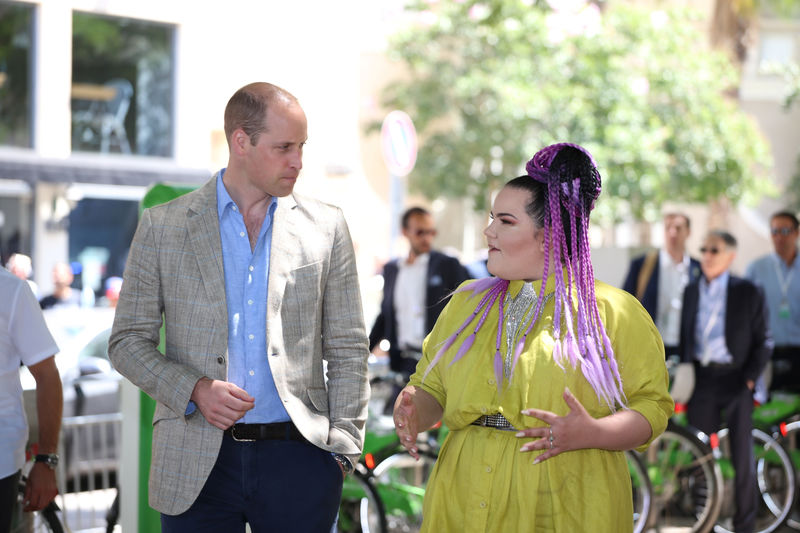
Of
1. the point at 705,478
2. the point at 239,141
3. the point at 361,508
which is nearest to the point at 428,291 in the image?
the point at 705,478

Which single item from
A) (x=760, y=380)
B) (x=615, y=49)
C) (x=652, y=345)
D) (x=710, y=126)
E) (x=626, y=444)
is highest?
(x=615, y=49)

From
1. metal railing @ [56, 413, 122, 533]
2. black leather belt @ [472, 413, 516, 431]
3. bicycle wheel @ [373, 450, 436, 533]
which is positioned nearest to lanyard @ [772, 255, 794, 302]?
bicycle wheel @ [373, 450, 436, 533]

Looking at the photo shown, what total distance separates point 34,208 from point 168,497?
1539 centimetres

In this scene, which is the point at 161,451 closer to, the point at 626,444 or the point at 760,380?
the point at 626,444

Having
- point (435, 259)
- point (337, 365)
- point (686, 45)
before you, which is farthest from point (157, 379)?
point (686, 45)

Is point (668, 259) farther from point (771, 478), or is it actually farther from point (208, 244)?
point (208, 244)

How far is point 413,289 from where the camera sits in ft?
28.2

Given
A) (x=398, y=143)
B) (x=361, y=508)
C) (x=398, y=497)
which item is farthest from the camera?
(x=398, y=143)

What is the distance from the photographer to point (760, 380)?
792cm

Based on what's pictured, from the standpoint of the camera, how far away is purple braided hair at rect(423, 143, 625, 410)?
9.70ft

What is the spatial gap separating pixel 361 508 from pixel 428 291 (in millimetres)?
2713

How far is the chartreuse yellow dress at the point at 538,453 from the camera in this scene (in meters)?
2.96

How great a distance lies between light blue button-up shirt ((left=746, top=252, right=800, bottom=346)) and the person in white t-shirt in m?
6.18

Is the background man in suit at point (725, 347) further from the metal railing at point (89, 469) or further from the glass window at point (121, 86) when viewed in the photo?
the glass window at point (121, 86)
